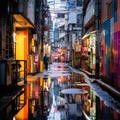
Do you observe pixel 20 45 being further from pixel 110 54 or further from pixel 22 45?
pixel 110 54

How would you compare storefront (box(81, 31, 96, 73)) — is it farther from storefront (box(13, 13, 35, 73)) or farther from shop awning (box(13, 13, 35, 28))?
shop awning (box(13, 13, 35, 28))

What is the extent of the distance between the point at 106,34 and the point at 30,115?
15.7 metres

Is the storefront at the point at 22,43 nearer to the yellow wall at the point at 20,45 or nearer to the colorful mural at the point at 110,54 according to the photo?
the yellow wall at the point at 20,45

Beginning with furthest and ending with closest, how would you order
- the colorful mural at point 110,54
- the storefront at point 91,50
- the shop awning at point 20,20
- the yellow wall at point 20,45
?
the storefront at point 91,50
the yellow wall at point 20,45
the shop awning at point 20,20
the colorful mural at point 110,54

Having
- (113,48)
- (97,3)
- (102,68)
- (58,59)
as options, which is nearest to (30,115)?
(113,48)

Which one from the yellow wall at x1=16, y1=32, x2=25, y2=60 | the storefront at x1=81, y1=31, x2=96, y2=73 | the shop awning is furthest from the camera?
the storefront at x1=81, y1=31, x2=96, y2=73

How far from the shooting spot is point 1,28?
21.2 m

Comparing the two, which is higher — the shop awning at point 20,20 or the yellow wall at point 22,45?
the shop awning at point 20,20

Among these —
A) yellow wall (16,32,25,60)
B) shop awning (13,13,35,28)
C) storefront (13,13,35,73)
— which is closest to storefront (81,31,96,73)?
storefront (13,13,35,73)

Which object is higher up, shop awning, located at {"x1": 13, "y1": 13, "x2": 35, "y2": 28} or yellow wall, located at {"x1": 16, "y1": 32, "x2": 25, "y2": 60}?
shop awning, located at {"x1": 13, "y1": 13, "x2": 35, "y2": 28}

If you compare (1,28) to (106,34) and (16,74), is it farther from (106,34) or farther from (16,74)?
(106,34)

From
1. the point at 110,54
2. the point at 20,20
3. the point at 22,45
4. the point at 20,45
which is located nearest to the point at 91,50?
the point at 22,45

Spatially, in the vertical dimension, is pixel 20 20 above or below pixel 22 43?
above

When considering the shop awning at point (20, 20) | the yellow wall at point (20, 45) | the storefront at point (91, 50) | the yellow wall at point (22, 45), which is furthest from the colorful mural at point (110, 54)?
the yellow wall at point (20, 45)
